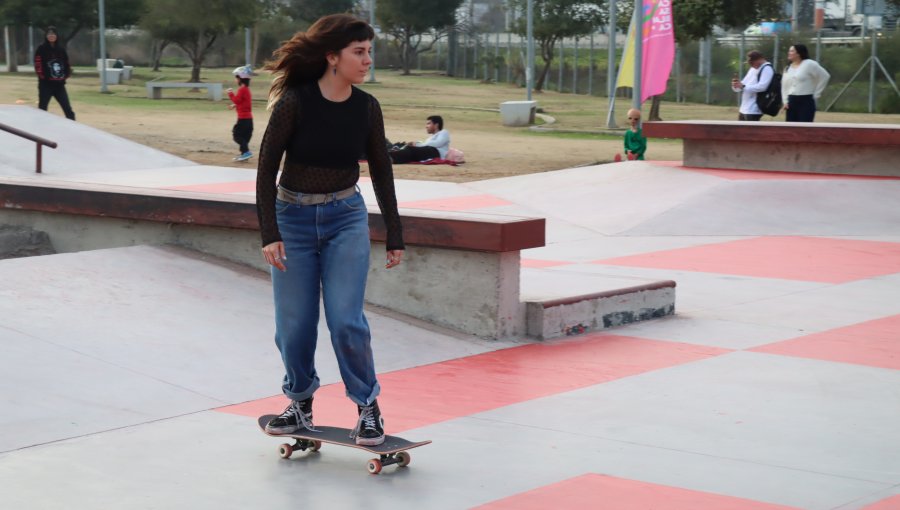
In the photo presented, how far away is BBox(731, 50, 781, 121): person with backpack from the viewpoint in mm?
18156

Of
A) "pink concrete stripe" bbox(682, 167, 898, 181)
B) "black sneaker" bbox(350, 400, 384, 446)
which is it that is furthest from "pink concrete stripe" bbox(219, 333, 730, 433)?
"pink concrete stripe" bbox(682, 167, 898, 181)

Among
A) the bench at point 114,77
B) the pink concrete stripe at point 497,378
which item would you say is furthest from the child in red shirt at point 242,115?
the bench at point 114,77

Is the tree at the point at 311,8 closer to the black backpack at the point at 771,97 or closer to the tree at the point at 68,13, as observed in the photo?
the tree at the point at 68,13

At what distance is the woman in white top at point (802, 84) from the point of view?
1728 cm

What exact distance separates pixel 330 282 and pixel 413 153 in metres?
16.1

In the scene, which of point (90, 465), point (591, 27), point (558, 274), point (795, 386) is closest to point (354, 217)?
point (90, 465)

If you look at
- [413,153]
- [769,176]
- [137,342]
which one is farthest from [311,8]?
[137,342]

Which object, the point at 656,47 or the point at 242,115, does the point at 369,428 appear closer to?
the point at 242,115

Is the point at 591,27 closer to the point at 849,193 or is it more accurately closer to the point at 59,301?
the point at 849,193

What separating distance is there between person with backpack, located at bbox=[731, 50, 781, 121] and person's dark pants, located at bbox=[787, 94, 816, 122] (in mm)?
696

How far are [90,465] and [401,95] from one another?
45.5 metres

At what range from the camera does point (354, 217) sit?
5207 mm

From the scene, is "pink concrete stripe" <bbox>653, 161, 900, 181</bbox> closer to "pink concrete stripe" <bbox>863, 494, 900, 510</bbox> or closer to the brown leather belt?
"pink concrete stripe" <bbox>863, 494, 900, 510</bbox>

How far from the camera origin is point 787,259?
11656 millimetres
